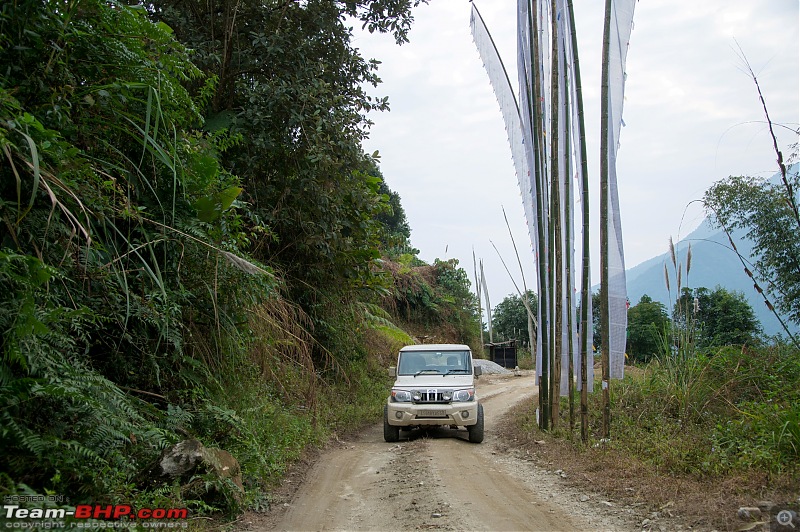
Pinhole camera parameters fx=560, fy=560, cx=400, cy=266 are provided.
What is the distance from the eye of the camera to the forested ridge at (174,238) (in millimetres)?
4379

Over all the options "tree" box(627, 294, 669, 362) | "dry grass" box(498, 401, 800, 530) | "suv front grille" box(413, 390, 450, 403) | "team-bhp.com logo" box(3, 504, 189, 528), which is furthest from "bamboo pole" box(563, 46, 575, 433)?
"tree" box(627, 294, 669, 362)

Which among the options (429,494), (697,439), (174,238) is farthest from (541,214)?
(174,238)

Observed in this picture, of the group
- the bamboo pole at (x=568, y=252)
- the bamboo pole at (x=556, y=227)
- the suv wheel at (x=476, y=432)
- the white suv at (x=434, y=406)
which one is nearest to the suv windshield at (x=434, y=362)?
the white suv at (x=434, y=406)

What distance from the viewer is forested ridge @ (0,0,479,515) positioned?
438 cm

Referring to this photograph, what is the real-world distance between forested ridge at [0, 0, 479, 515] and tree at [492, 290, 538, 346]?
94.7 ft

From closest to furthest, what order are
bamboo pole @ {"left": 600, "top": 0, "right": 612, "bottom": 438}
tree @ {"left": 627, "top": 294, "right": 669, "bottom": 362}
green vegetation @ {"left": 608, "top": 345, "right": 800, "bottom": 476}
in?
1. green vegetation @ {"left": 608, "top": 345, "right": 800, "bottom": 476}
2. bamboo pole @ {"left": 600, "top": 0, "right": 612, "bottom": 438}
3. tree @ {"left": 627, "top": 294, "right": 669, "bottom": 362}

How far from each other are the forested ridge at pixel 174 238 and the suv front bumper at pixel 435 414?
4.72ft

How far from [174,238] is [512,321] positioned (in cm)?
3785

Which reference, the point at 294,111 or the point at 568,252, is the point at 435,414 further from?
the point at 294,111

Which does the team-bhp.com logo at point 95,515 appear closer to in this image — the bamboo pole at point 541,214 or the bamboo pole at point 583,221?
the bamboo pole at point 583,221

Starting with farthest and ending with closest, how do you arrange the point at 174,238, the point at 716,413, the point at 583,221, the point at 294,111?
the point at 294,111 < the point at 583,221 < the point at 716,413 < the point at 174,238

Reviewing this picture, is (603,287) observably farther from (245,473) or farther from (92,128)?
(92,128)

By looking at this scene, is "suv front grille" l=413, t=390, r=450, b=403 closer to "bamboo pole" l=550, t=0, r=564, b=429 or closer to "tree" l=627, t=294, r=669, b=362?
"bamboo pole" l=550, t=0, r=564, b=429

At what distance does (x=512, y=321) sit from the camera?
42312 millimetres
